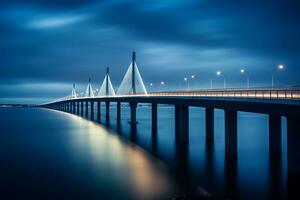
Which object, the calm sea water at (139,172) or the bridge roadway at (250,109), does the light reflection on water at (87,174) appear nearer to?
the calm sea water at (139,172)

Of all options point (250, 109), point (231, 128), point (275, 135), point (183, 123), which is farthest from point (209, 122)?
point (250, 109)

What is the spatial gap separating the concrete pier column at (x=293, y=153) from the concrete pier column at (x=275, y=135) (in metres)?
9.15

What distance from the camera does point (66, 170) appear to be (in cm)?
2794

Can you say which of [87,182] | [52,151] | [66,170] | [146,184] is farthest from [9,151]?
[146,184]

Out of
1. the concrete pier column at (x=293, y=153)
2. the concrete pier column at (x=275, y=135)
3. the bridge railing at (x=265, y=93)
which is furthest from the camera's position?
the concrete pier column at (x=275, y=135)

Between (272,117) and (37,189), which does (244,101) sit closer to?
(272,117)

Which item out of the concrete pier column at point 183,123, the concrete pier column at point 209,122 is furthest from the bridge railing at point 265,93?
the concrete pier column at point 183,123

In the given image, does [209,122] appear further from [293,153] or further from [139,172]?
[293,153]

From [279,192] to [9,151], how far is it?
30594 millimetres

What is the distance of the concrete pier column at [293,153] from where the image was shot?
21.0 meters

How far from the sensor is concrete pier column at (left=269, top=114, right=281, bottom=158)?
99.6 feet

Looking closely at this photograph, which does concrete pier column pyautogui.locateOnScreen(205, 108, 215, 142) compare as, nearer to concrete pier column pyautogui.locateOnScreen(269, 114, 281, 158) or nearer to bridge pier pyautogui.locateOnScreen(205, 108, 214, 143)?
bridge pier pyautogui.locateOnScreen(205, 108, 214, 143)

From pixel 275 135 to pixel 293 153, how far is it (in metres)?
10.0

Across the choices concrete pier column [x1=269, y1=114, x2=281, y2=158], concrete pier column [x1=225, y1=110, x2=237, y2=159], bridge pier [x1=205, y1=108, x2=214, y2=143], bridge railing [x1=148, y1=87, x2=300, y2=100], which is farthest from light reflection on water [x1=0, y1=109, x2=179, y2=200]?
concrete pier column [x1=269, y1=114, x2=281, y2=158]
